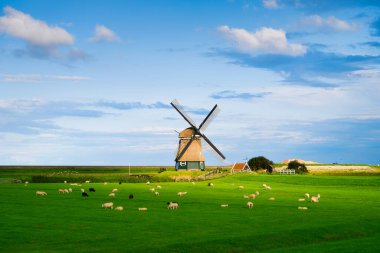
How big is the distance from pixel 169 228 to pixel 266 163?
300 ft

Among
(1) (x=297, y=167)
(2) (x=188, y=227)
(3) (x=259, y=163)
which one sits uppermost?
(3) (x=259, y=163)

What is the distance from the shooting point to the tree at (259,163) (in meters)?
120

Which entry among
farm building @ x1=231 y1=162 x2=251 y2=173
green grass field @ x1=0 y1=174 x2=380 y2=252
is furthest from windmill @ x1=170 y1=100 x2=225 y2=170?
green grass field @ x1=0 y1=174 x2=380 y2=252

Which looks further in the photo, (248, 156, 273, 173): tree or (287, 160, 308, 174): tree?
(248, 156, 273, 173): tree

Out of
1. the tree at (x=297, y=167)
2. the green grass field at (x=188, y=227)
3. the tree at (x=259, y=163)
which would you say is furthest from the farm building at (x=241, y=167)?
the green grass field at (x=188, y=227)

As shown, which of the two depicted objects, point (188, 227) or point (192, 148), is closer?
point (188, 227)

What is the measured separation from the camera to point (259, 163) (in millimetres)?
119750

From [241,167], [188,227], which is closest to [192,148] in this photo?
[241,167]

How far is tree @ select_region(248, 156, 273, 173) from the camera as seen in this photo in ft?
392

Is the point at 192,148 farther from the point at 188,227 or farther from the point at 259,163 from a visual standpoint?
the point at 188,227

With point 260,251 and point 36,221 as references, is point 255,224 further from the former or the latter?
point 36,221

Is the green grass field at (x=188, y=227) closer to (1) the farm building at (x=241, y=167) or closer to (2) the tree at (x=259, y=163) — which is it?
(1) the farm building at (x=241, y=167)

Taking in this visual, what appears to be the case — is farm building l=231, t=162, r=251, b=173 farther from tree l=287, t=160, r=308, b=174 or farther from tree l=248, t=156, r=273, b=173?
tree l=287, t=160, r=308, b=174

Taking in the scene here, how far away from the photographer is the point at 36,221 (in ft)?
108
